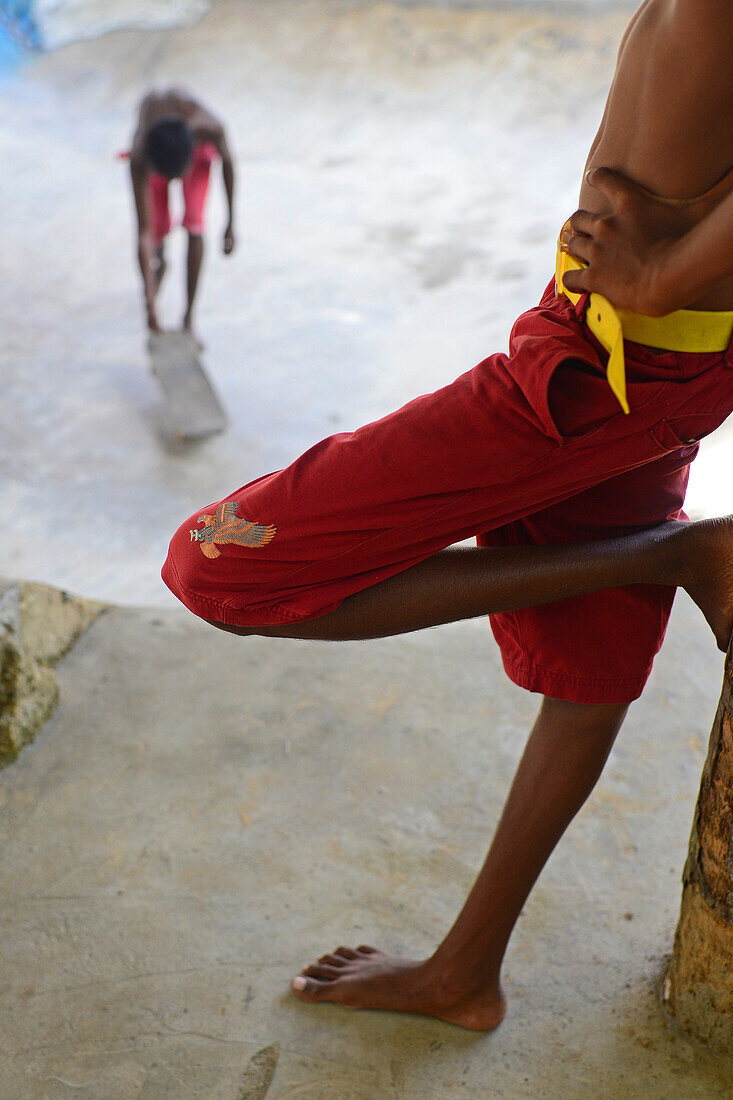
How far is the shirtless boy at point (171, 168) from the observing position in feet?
14.2

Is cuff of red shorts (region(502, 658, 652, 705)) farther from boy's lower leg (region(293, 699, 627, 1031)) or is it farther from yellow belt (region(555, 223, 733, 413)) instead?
yellow belt (region(555, 223, 733, 413))

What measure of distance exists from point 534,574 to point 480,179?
702cm

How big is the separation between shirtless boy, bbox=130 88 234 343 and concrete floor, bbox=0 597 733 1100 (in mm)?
2698

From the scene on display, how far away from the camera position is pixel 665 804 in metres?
1.84

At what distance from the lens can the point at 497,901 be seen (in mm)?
1306

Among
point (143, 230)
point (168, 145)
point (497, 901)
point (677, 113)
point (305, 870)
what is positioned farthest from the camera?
point (143, 230)

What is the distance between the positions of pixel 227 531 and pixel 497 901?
2.09ft

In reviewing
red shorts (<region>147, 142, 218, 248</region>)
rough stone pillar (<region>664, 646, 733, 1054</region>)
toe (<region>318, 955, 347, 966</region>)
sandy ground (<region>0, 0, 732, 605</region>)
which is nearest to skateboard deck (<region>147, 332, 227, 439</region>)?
sandy ground (<region>0, 0, 732, 605</region>)

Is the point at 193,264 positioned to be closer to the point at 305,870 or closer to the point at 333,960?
the point at 305,870

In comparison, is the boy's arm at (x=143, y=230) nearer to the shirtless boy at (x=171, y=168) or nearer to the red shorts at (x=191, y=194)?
the shirtless boy at (x=171, y=168)

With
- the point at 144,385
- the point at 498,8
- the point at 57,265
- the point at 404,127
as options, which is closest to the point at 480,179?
the point at 404,127

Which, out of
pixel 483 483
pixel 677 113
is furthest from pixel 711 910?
pixel 677 113

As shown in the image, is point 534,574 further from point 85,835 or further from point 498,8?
point 498,8

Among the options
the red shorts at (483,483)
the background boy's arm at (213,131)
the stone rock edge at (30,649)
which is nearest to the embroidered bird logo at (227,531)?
the red shorts at (483,483)
